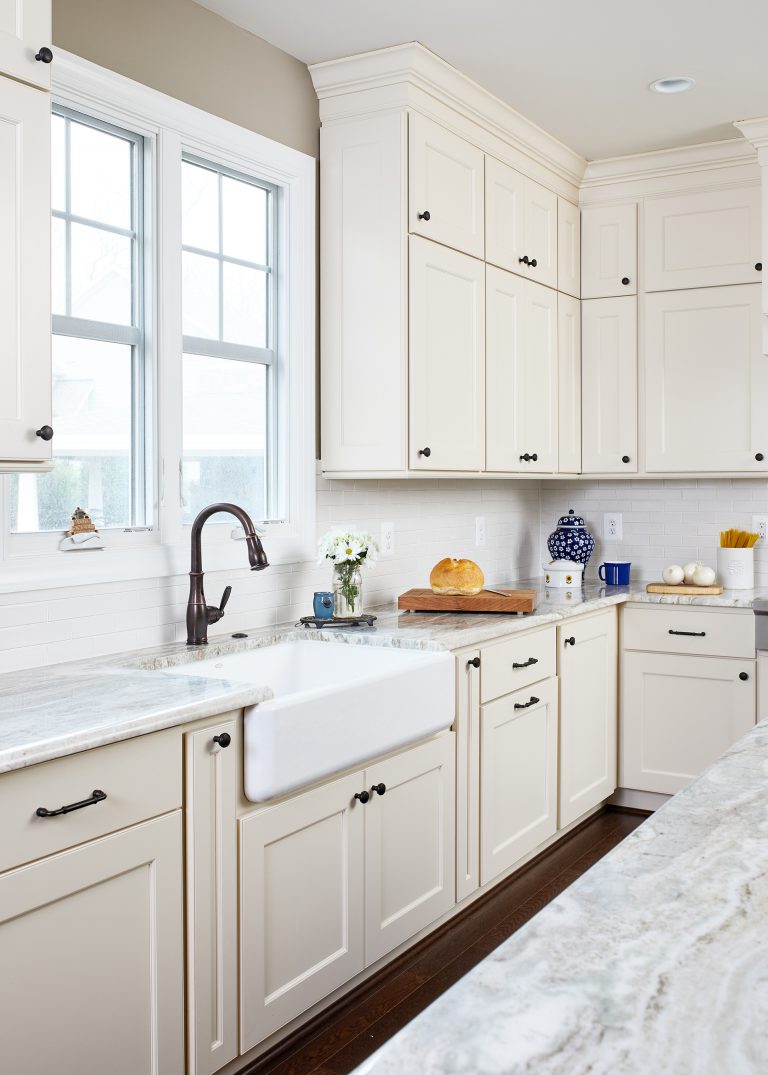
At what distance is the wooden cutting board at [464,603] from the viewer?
339 cm

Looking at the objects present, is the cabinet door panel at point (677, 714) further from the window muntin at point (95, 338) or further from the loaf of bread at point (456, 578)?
the window muntin at point (95, 338)

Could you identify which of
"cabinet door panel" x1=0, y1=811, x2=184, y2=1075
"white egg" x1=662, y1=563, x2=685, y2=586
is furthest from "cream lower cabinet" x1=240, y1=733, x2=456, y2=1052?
"white egg" x1=662, y1=563, x2=685, y2=586

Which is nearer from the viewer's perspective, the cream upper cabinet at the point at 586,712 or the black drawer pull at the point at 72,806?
the black drawer pull at the point at 72,806

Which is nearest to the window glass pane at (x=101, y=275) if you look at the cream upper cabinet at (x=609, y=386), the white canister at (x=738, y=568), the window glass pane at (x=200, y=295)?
the window glass pane at (x=200, y=295)

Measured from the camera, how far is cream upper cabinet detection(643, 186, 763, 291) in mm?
4066

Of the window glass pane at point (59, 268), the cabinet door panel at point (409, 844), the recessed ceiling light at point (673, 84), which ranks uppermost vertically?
the recessed ceiling light at point (673, 84)

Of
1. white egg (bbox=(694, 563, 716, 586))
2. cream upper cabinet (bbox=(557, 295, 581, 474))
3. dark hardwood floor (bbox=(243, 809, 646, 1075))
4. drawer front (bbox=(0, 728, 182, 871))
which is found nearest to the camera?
drawer front (bbox=(0, 728, 182, 871))

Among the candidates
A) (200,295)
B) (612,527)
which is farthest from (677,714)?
(200,295)

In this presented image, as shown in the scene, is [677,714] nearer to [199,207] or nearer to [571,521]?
[571,521]

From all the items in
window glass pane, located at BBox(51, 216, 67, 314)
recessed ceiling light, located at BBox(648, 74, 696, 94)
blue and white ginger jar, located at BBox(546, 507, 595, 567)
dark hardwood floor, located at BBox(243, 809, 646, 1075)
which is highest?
recessed ceiling light, located at BBox(648, 74, 696, 94)

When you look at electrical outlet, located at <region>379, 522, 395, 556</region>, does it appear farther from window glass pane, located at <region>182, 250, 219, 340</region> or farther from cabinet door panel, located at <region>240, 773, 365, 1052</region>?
cabinet door panel, located at <region>240, 773, 365, 1052</region>

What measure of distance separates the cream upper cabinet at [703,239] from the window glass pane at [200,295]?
207 centimetres

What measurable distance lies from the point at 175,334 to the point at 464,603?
129 cm

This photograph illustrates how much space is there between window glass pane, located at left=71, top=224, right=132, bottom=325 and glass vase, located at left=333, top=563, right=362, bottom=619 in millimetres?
959
